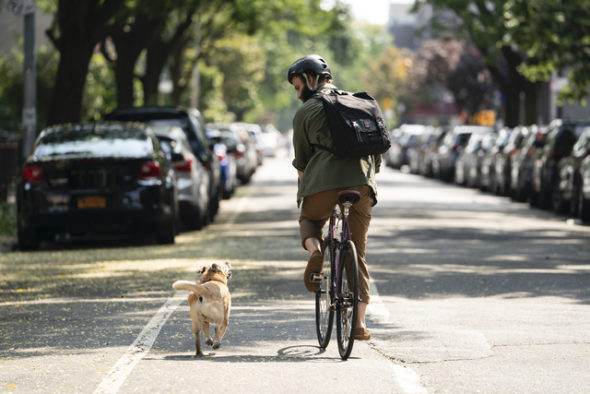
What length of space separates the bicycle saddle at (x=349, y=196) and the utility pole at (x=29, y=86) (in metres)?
12.8

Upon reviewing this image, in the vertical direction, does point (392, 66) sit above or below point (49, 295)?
above

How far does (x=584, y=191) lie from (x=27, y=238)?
8820mm

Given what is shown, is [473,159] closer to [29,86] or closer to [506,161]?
[506,161]

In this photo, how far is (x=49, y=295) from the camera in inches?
469

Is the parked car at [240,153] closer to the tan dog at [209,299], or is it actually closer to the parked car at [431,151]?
the parked car at [431,151]

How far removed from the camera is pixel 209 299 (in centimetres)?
811

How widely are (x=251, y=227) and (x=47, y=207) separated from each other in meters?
4.98

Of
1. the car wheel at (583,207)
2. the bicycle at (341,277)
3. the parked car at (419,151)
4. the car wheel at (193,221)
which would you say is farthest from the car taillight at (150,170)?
the parked car at (419,151)

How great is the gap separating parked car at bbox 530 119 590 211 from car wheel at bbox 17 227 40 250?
34.8ft

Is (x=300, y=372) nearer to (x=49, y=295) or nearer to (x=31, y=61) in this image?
(x=49, y=295)

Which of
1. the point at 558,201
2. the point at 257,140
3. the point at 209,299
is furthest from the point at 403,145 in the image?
the point at 209,299

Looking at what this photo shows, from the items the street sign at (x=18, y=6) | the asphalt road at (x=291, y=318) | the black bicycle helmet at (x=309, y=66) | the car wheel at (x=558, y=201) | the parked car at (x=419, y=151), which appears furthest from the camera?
the parked car at (x=419, y=151)

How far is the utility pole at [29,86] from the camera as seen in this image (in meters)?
20.5

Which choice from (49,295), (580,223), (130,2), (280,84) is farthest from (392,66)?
(49,295)
